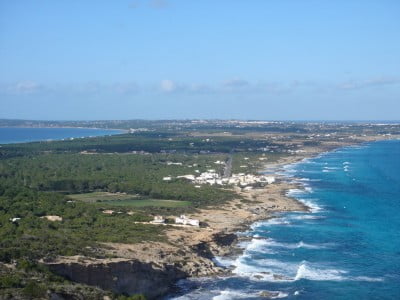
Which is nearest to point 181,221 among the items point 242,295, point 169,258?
point 169,258

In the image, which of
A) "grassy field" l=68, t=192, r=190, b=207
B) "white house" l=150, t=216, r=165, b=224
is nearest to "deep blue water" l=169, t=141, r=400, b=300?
"white house" l=150, t=216, r=165, b=224

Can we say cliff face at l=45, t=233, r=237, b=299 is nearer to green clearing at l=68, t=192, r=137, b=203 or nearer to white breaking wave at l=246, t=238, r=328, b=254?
white breaking wave at l=246, t=238, r=328, b=254

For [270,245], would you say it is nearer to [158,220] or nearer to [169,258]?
[169,258]

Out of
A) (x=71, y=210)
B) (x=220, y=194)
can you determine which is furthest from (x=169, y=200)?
(x=71, y=210)

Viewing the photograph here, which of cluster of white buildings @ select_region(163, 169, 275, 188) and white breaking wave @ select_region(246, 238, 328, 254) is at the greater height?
cluster of white buildings @ select_region(163, 169, 275, 188)

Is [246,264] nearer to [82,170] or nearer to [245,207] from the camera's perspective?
[245,207]

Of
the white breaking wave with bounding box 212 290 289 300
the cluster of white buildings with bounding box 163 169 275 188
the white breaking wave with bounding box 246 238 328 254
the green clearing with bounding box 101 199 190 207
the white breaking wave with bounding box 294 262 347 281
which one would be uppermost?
the cluster of white buildings with bounding box 163 169 275 188
